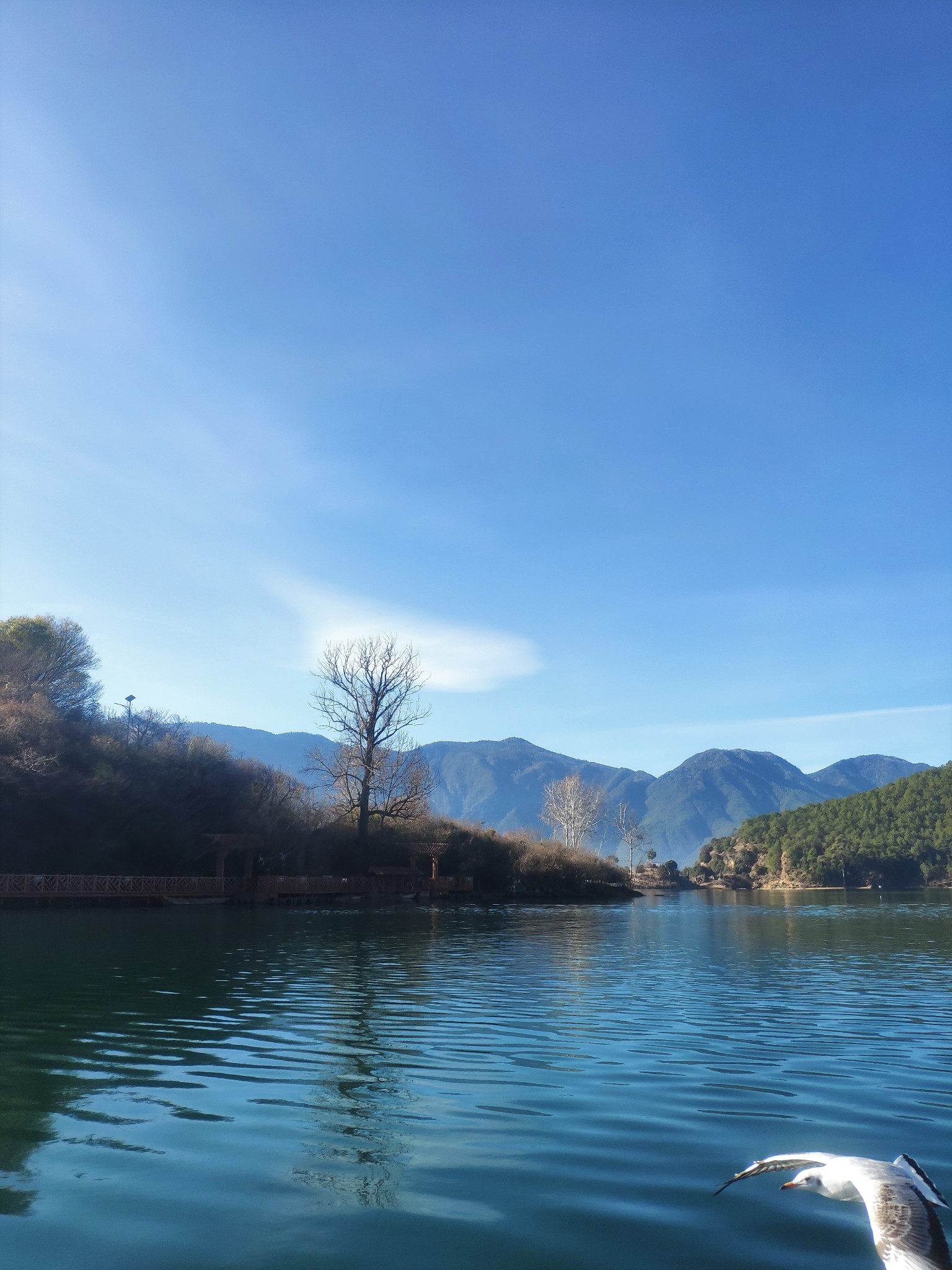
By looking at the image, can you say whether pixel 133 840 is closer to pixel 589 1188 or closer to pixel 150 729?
pixel 150 729

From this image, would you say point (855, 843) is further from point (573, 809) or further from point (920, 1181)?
point (920, 1181)

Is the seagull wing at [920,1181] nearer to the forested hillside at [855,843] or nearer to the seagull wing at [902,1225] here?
the seagull wing at [902,1225]

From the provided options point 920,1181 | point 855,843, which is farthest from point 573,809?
point 920,1181

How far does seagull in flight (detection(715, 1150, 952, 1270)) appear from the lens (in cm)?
280

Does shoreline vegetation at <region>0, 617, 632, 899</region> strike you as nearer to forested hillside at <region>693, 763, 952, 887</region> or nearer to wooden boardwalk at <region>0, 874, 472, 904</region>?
wooden boardwalk at <region>0, 874, 472, 904</region>

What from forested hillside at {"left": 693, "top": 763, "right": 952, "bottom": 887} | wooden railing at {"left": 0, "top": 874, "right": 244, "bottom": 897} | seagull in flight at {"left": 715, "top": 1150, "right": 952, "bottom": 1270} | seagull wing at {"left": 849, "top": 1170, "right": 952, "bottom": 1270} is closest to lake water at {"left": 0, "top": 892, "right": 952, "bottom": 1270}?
seagull in flight at {"left": 715, "top": 1150, "right": 952, "bottom": 1270}

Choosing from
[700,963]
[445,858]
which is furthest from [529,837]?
[700,963]

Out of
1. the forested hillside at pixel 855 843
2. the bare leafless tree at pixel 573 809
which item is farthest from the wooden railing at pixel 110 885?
the forested hillside at pixel 855 843

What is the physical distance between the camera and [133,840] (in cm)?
4272

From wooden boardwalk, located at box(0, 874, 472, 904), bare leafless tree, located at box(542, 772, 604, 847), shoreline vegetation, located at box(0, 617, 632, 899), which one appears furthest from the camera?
bare leafless tree, located at box(542, 772, 604, 847)

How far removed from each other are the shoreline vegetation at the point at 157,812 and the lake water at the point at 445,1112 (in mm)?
26114

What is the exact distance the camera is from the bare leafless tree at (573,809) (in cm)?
8975

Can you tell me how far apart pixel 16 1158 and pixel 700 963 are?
49.7ft

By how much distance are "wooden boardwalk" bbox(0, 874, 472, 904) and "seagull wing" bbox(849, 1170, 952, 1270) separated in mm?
35469
